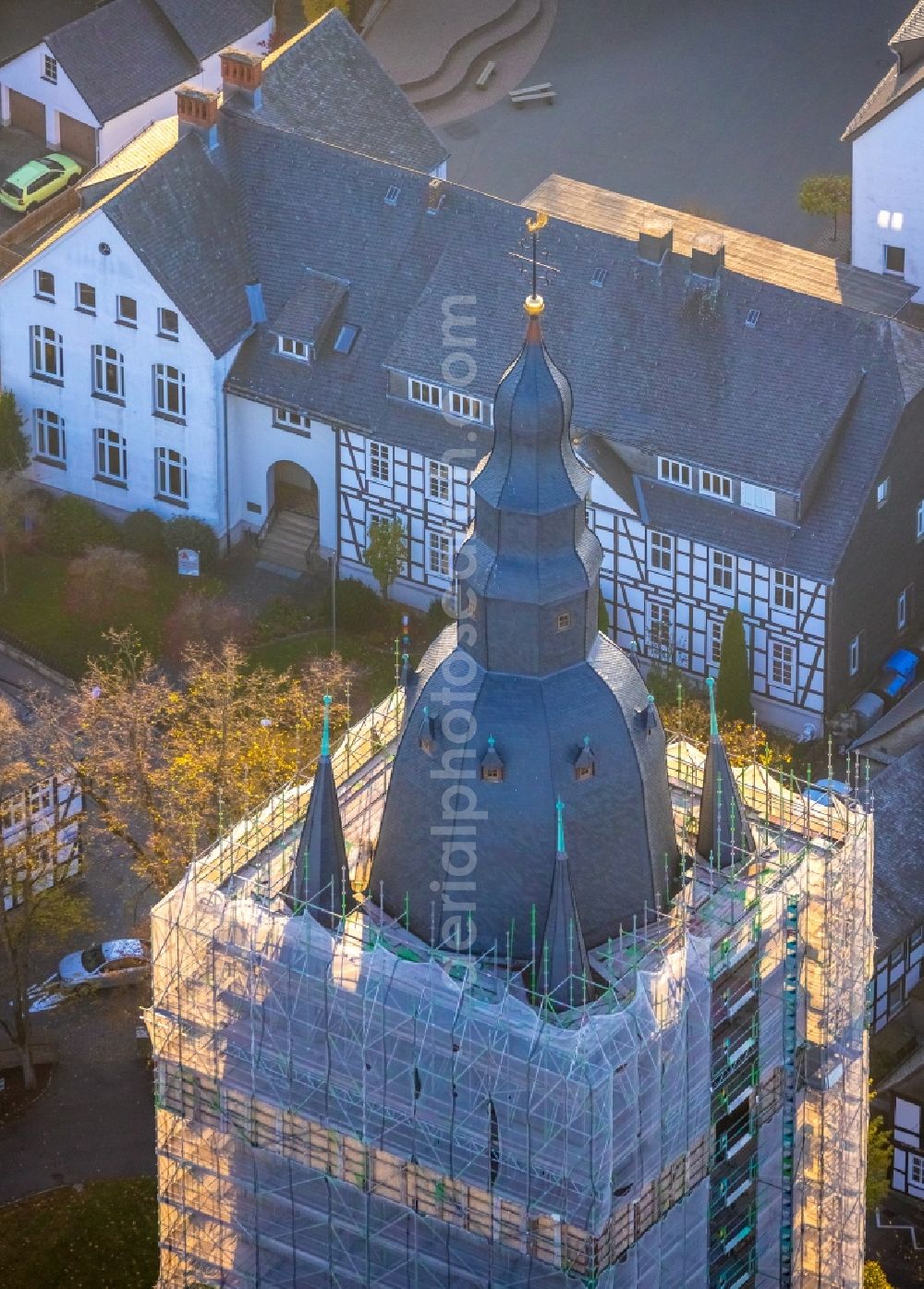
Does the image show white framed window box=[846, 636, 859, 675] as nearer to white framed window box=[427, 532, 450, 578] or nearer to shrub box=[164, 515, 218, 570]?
white framed window box=[427, 532, 450, 578]

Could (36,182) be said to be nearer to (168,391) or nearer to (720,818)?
(168,391)

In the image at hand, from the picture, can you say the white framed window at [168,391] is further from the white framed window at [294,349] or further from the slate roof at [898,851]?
the slate roof at [898,851]

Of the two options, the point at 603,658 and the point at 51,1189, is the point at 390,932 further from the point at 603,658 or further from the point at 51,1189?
the point at 51,1189

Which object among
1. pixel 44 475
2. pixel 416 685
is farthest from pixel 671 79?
pixel 416 685

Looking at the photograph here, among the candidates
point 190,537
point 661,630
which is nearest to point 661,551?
point 661,630

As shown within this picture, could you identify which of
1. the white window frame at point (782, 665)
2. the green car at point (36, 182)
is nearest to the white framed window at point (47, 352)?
the green car at point (36, 182)
